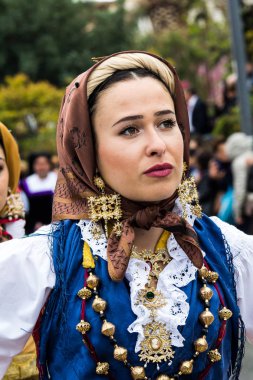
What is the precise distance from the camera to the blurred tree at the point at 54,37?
74.5ft

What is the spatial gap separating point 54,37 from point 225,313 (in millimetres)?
22231

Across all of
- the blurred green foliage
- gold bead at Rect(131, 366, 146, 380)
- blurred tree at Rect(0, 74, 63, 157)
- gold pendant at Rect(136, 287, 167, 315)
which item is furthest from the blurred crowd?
blurred tree at Rect(0, 74, 63, 157)

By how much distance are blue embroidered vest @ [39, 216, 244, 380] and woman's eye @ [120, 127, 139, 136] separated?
37 centimetres

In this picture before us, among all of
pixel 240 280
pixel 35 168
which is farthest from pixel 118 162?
pixel 35 168

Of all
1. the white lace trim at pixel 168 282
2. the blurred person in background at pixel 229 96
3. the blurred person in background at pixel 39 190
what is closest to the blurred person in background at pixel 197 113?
the blurred person in background at pixel 229 96

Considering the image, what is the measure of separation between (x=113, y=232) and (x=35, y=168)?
20.7ft

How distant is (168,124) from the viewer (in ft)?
7.28

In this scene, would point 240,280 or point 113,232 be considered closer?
point 113,232

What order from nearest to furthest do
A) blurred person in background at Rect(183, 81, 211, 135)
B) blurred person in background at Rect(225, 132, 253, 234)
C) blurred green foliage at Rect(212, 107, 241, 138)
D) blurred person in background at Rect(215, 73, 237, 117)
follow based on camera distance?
blurred person in background at Rect(225, 132, 253, 234) < blurred green foliage at Rect(212, 107, 241, 138) < blurred person in background at Rect(183, 81, 211, 135) < blurred person in background at Rect(215, 73, 237, 117)

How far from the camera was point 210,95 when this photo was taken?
22.0 metres

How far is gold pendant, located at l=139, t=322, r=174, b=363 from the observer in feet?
6.97

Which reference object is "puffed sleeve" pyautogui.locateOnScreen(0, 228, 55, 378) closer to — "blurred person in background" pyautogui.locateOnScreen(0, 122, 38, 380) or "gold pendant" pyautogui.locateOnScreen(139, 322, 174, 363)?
"gold pendant" pyautogui.locateOnScreen(139, 322, 174, 363)

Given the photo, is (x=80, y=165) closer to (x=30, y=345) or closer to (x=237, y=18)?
(x=30, y=345)

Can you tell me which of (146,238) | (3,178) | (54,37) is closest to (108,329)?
(146,238)
